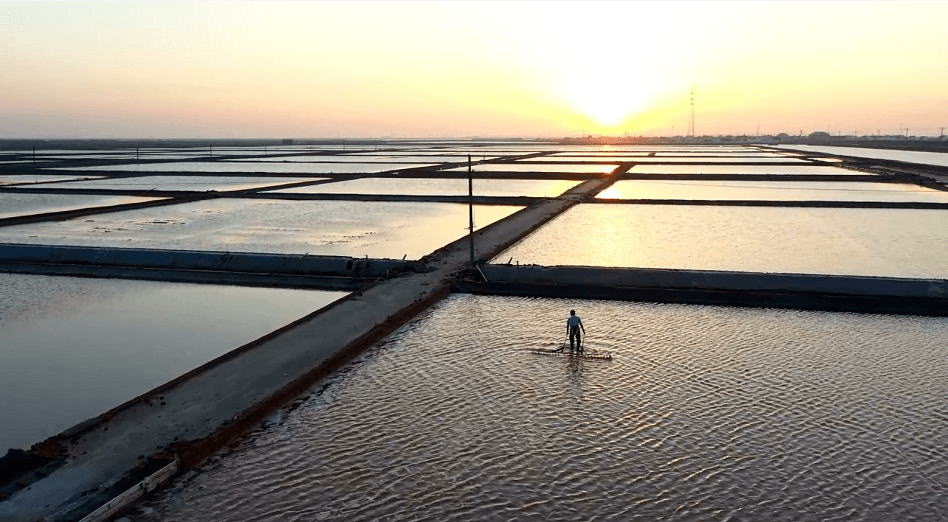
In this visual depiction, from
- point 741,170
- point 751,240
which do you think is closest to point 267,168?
point 741,170

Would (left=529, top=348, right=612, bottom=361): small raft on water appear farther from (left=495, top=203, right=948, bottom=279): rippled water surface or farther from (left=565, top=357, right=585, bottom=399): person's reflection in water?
(left=495, top=203, right=948, bottom=279): rippled water surface

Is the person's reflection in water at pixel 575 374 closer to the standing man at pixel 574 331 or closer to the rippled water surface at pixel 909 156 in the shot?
the standing man at pixel 574 331

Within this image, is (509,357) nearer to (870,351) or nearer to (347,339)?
(347,339)

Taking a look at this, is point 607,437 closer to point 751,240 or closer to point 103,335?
point 103,335

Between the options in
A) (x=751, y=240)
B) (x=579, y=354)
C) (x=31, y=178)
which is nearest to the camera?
(x=579, y=354)

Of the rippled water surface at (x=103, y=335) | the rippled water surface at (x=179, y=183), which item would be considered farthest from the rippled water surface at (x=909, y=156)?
the rippled water surface at (x=103, y=335)

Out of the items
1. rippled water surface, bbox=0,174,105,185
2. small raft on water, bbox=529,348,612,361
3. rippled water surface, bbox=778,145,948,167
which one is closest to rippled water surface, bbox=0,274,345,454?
small raft on water, bbox=529,348,612,361
